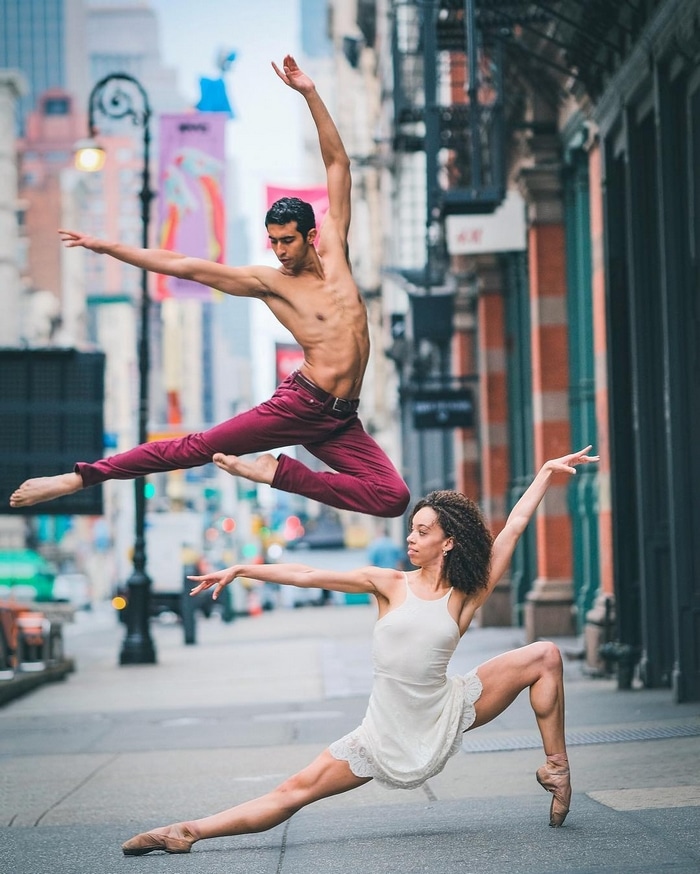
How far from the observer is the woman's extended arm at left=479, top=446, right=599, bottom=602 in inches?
293

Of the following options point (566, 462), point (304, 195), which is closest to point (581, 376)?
point (304, 195)

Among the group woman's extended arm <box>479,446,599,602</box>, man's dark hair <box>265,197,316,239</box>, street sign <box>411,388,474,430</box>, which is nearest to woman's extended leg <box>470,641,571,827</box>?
woman's extended arm <box>479,446,599,602</box>

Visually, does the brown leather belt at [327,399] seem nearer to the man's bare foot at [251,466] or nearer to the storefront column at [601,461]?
the man's bare foot at [251,466]

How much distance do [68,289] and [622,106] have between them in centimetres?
11172

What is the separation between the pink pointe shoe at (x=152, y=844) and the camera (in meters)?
7.35

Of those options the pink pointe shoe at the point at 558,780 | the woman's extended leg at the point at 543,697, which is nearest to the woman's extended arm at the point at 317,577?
the woman's extended leg at the point at 543,697

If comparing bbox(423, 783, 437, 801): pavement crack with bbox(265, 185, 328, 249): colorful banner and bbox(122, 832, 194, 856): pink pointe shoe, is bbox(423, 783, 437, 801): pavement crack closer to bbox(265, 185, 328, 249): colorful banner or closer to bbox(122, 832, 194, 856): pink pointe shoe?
bbox(122, 832, 194, 856): pink pointe shoe

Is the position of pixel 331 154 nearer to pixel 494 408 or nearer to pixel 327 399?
pixel 327 399

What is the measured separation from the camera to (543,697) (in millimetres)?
Answer: 7328

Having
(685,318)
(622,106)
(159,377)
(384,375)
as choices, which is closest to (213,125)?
(622,106)

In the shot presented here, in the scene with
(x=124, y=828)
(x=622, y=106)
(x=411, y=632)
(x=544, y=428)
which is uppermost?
(x=622, y=106)

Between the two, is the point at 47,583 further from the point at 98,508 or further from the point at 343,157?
the point at 343,157

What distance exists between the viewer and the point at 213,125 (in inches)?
896

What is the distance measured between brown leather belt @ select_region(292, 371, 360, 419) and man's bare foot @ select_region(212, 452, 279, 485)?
0.37 m
